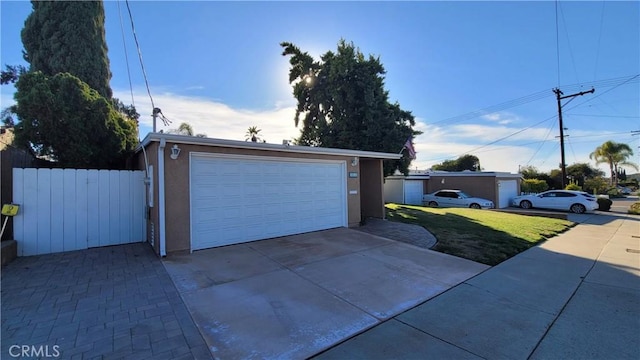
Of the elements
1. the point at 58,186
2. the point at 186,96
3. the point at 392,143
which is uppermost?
the point at 186,96

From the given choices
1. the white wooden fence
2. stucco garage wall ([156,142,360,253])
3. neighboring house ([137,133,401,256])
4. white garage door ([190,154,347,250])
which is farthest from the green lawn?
the white wooden fence

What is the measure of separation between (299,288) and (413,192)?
66.1 feet

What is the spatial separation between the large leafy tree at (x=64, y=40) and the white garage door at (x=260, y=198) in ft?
41.7

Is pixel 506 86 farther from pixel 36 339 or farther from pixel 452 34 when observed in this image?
pixel 36 339

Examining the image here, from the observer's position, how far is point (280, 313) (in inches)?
138

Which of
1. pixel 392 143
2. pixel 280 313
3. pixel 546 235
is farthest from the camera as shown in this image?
pixel 392 143

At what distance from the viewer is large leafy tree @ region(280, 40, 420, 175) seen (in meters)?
15.0

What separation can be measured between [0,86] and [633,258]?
24.2 metres

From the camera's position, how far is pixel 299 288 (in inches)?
170

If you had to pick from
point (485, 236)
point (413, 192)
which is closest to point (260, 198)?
point (485, 236)

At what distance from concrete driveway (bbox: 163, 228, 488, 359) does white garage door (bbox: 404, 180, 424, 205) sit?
1580 centimetres

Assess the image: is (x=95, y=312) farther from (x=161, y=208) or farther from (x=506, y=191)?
(x=506, y=191)

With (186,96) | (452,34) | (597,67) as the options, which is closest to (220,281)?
(186,96)

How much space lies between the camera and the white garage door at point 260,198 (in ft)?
21.2
